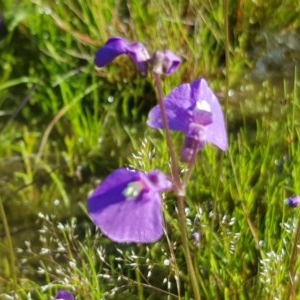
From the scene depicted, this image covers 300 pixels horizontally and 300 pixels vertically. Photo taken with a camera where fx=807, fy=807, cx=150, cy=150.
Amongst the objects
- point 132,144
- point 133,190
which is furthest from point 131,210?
point 132,144

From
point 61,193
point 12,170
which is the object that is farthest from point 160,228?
point 12,170

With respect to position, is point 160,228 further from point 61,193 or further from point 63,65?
point 63,65

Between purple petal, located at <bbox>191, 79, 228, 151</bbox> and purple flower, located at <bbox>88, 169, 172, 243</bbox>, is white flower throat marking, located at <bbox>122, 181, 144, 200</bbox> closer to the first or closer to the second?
purple flower, located at <bbox>88, 169, 172, 243</bbox>

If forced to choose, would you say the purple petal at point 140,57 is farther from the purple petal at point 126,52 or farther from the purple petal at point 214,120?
the purple petal at point 214,120

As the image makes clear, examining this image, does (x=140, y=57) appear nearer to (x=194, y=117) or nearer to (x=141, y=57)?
(x=141, y=57)

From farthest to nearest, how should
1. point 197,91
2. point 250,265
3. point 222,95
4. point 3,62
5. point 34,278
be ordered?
point 3,62 → point 222,95 → point 34,278 → point 250,265 → point 197,91

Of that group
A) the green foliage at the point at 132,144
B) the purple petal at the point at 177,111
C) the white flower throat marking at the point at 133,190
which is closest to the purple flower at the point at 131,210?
the white flower throat marking at the point at 133,190
